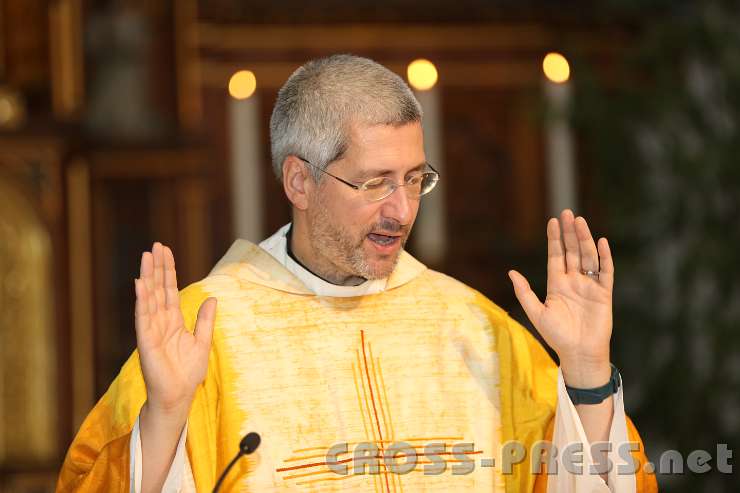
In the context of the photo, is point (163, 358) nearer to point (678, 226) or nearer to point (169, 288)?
point (169, 288)

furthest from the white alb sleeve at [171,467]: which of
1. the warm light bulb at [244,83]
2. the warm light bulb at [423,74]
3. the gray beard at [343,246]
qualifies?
the warm light bulb at [244,83]

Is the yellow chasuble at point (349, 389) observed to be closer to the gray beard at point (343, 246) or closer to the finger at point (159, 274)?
the gray beard at point (343, 246)

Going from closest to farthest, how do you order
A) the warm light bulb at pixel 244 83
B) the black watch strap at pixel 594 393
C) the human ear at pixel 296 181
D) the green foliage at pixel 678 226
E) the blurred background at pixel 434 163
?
the black watch strap at pixel 594 393 → the human ear at pixel 296 181 → the warm light bulb at pixel 244 83 → the green foliage at pixel 678 226 → the blurred background at pixel 434 163

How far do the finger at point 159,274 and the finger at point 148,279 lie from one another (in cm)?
2

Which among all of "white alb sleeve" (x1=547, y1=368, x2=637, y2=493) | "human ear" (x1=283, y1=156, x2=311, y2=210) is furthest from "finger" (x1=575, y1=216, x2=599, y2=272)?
"human ear" (x1=283, y1=156, x2=311, y2=210)

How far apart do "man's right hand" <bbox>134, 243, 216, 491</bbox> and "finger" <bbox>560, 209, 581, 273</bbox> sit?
92 centimetres

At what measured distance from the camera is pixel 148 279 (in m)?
3.05

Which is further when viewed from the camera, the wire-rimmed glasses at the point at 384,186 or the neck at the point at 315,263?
the neck at the point at 315,263

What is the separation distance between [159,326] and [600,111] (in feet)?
12.0

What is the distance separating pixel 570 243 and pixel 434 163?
3346 mm

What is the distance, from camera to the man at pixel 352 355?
10.4ft

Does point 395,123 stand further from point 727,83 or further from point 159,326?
point 727,83

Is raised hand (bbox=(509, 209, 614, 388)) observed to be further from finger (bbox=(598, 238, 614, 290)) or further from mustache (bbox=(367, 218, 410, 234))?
mustache (bbox=(367, 218, 410, 234))

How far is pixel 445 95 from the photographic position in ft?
24.3
